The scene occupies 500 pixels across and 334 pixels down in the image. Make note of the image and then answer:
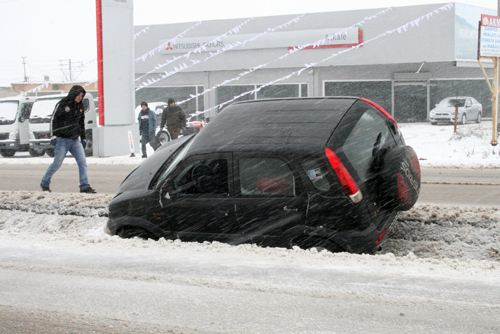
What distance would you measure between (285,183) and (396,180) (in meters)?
0.97

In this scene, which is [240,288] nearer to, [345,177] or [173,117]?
[345,177]

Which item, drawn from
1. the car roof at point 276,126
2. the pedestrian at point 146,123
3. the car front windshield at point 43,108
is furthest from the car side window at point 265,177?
the car front windshield at point 43,108

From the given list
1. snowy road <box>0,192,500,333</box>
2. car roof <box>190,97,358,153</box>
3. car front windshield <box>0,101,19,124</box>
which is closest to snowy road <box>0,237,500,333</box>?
snowy road <box>0,192,500,333</box>

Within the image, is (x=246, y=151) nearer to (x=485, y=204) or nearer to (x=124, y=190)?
(x=124, y=190)

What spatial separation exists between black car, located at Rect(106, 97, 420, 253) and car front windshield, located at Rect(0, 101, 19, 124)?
51.6ft

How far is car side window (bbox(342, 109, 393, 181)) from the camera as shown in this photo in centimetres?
466

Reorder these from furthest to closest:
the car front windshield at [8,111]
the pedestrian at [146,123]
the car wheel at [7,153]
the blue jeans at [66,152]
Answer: the car wheel at [7,153] < the car front windshield at [8,111] < the pedestrian at [146,123] < the blue jeans at [66,152]

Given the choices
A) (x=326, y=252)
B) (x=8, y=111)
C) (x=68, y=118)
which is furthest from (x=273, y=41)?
(x=326, y=252)

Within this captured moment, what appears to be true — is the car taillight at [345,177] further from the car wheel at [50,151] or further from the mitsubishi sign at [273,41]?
the mitsubishi sign at [273,41]

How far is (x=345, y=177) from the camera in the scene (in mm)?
4461

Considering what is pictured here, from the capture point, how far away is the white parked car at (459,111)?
91.1 ft

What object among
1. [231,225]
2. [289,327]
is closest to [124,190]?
[231,225]

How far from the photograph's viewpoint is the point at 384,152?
508cm

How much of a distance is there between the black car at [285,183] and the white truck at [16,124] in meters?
15.3
